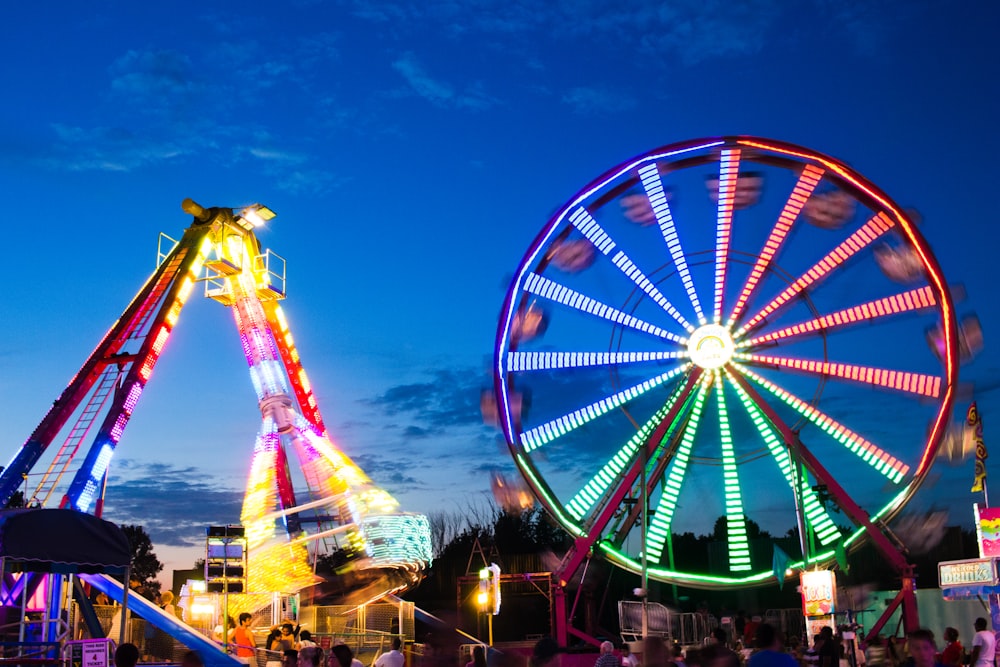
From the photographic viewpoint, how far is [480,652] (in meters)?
8.37

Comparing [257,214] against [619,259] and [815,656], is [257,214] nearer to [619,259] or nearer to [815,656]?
[619,259]

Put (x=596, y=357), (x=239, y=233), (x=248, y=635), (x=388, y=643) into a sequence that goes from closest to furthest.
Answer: (x=248, y=635), (x=388, y=643), (x=596, y=357), (x=239, y=233)

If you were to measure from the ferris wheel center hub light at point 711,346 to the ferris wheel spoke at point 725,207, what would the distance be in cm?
117

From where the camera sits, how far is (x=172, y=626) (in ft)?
63.9

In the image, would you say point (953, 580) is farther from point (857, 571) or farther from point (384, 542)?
point (857, 571)

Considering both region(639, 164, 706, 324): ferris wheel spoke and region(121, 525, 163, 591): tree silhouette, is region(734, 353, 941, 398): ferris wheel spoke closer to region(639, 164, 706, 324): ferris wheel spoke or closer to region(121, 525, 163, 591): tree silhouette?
region(639, 164, 706, 324): ferris wheel spoke

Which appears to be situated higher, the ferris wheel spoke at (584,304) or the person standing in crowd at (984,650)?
the ferris wheel spoke at (584,304)

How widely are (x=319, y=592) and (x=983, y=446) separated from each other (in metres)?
16.2

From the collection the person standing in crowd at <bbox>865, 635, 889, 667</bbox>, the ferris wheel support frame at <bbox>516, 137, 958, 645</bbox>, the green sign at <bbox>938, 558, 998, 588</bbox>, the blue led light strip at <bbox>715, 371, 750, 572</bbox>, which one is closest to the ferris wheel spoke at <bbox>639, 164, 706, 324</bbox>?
the ferris wheel support frame at <bbox>516, 137, 958, 645</bbox>

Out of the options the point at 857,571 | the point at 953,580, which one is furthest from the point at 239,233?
the point at 857,571

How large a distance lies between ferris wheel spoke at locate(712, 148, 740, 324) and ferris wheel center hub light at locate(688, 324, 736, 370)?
3.82 ft

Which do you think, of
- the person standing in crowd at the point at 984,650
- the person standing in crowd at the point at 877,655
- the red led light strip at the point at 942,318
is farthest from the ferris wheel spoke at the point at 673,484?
the person standing in crowd at the point at 877,655

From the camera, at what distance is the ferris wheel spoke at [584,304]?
1034 inches

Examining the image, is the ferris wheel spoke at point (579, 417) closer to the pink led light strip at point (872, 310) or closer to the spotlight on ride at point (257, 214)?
the pink led light strip at point (872, 310)
